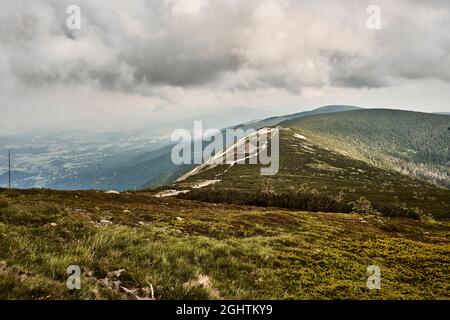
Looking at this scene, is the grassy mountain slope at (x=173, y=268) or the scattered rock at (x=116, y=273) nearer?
the grassy mountain slope at (x=173, y=268)

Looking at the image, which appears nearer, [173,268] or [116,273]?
→ [116,273]

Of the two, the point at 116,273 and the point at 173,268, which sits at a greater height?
the point at 116,273

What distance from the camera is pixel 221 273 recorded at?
473 inches

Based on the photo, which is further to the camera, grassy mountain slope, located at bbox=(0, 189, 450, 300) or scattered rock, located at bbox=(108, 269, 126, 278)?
scattered rock, located at bbox=(108, 269, 126, 278)

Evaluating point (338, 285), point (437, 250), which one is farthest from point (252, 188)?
point (338, 285)

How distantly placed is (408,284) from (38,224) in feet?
57.7

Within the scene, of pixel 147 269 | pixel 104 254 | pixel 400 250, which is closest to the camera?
pixel 147 269

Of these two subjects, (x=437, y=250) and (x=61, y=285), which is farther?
Result: (x=437, y=250)
